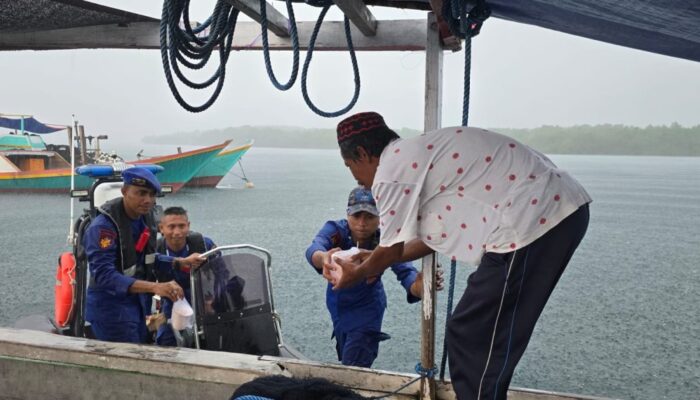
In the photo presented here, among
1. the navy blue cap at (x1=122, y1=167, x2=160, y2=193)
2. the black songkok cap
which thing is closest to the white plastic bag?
the navy blue cap at (x1=122, y1=167, x2=160, y2=193)

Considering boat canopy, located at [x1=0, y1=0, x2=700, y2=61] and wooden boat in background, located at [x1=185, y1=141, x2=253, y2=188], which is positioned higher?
boat canopy, located at [x1=0, y1=0, x2=700, y2=61]

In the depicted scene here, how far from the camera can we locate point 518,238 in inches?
70.5

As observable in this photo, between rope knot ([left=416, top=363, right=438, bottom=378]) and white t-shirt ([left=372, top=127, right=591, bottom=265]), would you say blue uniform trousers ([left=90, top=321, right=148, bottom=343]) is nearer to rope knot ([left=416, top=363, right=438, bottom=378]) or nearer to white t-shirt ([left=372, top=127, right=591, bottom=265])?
rope knot ([left=416, top=363, right=438, bottom=378])

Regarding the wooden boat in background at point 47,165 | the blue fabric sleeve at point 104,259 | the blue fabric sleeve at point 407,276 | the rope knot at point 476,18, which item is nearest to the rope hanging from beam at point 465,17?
the rope knot at point 476,18

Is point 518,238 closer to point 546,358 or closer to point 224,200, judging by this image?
point 546,358

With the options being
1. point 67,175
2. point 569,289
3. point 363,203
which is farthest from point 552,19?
point 67,175

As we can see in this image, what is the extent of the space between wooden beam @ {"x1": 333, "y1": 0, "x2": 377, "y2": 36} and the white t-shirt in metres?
0.91

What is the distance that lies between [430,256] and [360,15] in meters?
1.10

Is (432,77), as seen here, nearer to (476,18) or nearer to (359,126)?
(476,18)

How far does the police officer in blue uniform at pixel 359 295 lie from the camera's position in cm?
346

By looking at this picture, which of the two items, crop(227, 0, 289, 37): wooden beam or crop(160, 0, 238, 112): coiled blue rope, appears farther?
crop(227, 0, 289, 37): wooden beam

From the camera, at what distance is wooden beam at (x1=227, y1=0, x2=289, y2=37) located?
2610mm

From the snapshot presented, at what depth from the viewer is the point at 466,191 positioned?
1.89 m

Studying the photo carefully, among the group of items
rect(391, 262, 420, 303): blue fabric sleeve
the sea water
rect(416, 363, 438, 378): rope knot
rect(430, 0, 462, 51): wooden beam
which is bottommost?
the sea water
